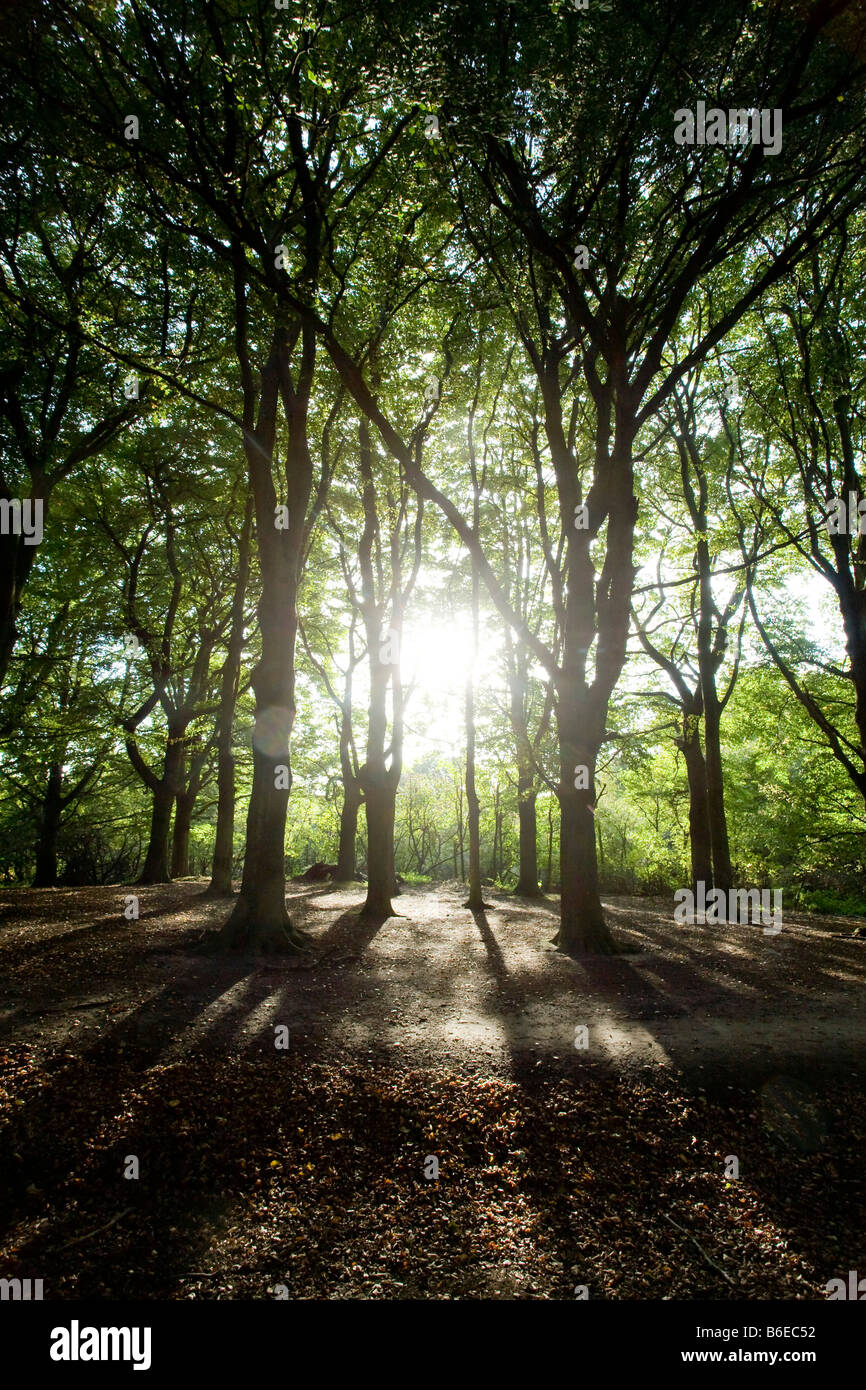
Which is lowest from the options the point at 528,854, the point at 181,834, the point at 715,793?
the point at 528,854

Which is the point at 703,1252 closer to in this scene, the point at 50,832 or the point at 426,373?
the point at 426,373

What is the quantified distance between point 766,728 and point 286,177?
20.6m

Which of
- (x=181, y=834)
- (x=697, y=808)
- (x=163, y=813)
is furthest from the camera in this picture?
(x=181, y=834)

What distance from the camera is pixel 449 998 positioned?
276 inches

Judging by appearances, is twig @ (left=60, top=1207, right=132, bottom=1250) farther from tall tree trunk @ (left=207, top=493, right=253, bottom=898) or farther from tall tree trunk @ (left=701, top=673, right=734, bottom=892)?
tall tree trunk @ (left=701, top=673, right=734, bottom=892)

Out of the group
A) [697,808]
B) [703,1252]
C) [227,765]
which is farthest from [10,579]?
[697,808]

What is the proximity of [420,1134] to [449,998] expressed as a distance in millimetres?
2766

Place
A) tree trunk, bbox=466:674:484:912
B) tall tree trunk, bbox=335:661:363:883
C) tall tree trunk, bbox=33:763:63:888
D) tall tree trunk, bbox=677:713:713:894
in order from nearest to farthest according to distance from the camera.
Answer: tree trunk, bbox=466:674:484:912, tall tree trunk, bbox=677:713:713:894, tall tree trunk, bbox=335:661:363:883, tall tree trunk, bbox=33:763:63:888

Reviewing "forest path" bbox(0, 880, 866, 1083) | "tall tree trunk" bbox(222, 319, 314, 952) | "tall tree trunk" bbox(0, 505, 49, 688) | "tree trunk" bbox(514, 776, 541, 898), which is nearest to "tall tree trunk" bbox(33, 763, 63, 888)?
"forest path" bbox(0, 880, 866, 1083)

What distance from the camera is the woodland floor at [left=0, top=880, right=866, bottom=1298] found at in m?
3.21

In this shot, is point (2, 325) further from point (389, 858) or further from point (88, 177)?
point (389, 858)

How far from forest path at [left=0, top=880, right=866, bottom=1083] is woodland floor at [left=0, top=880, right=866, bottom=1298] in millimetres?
42

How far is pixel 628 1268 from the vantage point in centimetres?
323

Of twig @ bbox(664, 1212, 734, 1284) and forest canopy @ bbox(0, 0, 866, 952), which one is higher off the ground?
forest canopy @ bbox(0, 0, 866, 952)
